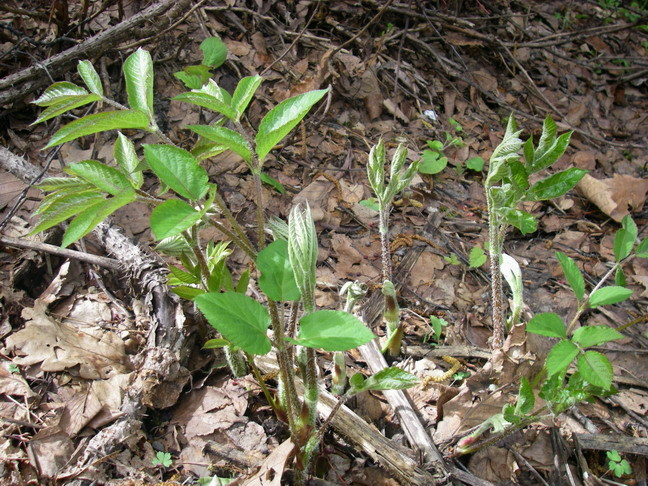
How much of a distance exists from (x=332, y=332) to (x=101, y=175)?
2.07 ft

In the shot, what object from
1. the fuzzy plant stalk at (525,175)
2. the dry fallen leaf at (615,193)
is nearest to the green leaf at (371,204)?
the fuzzy plant stalk at (525,175)

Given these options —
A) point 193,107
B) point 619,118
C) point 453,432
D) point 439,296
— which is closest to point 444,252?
point 439,296

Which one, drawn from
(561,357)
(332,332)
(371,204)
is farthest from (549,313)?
(371,204)

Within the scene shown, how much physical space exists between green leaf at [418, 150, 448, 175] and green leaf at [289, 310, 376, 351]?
2259mm

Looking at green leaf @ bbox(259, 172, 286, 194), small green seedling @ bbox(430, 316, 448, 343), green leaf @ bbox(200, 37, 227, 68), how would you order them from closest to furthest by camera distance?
small green seedling @ bbox(430, 316, 448, 343) → green leaf @ bbox(259, 172, 286, 194) → green leaf @ bbox(200, 37, 227, 68)

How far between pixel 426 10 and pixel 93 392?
388cm

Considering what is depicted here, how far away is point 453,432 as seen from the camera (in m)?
1.80

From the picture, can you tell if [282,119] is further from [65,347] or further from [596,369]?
[65,347]

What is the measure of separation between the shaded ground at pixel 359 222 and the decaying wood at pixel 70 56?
0.10 ft

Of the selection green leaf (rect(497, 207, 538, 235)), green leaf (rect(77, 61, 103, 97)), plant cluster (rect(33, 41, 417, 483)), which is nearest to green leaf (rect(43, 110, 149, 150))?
plant cluster (rect(33, 41, 417, 483))

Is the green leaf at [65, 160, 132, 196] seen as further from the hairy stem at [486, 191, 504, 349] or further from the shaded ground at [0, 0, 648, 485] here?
the hairy stem at [486, 191, 504, 349]

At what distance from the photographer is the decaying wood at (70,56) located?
2.47m

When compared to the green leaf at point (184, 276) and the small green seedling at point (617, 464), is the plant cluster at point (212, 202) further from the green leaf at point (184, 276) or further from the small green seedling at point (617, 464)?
the small green seedling at point (617, 464)

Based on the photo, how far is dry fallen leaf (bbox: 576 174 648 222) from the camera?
10.7ft
